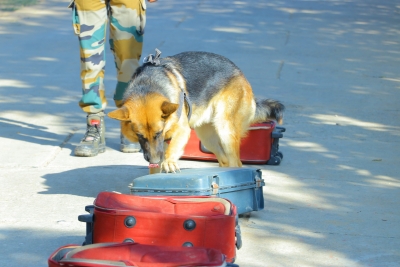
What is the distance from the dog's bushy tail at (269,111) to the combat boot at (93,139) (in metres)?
1.54

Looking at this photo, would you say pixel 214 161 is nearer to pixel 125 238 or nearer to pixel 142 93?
pixel 142 93

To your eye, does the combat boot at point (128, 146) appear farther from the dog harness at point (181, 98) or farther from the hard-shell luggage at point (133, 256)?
the hard-shell luggage at point (133, 256)

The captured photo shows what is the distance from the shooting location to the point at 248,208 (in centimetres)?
460

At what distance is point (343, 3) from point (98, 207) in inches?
539

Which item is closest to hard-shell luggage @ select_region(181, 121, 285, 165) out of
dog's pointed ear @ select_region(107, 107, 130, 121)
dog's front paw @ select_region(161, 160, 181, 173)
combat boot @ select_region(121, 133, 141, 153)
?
combat boot @ select_region(121, 133, 141, 153)

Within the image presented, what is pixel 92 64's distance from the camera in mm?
6141

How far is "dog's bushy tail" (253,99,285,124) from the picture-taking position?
5777 millimetres

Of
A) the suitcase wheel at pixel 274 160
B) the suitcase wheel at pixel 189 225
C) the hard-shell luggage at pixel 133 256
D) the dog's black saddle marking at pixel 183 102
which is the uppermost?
the dog's black saddle marking at pixel 183 102

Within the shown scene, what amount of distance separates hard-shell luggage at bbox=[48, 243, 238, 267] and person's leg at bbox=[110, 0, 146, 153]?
2889mm

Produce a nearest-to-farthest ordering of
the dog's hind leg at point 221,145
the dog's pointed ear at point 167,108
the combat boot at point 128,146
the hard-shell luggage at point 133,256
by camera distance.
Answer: the hard-shell luggage at point 133,256
the dog's pointed ear at point 167,108
the dog's hind leg at point 221,145
the combat boot at point 128,146

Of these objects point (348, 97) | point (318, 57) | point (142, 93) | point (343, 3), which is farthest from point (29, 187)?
point (343, 3)

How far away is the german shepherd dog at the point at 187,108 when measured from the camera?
4.71 metres

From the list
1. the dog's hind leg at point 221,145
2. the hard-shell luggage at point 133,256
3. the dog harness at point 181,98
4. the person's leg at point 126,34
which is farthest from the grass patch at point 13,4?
the hard-shell luggage at point 133,256

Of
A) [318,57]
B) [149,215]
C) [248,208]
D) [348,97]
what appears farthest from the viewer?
[318,57]
